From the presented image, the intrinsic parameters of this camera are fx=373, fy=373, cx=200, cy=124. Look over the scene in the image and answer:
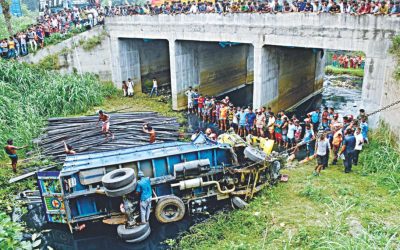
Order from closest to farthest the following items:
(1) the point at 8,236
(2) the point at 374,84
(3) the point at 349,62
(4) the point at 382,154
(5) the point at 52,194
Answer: (1) the point at 8,236
(5) the point at 52,194
(4) the point at 382,154
(2) the point at 374,84
(3) the point at 349,62

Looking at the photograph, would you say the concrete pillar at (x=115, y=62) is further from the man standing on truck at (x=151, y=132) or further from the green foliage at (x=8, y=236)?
the green foliage at (x=8, y=236)

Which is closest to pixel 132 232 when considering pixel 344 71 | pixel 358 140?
pixel 358 140

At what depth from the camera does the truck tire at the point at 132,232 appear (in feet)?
31.9

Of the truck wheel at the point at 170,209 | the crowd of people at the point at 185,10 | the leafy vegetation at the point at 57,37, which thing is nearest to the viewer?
the truck wheel at the point at 170,209

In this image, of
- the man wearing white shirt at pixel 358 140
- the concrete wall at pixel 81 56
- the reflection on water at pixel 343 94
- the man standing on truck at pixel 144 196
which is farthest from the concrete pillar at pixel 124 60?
the man wearing white shirt at pixel 358 140

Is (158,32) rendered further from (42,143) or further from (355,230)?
(355,230)

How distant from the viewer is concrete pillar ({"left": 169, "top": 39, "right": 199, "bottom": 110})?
21.4m

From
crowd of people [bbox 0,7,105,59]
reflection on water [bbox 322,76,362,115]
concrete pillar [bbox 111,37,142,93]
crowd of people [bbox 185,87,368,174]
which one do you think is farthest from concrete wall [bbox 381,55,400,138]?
crowd of people [bbox 0,7,105,59]

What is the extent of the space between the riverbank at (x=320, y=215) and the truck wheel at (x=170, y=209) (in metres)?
0.66

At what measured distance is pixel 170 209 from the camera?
1072cm

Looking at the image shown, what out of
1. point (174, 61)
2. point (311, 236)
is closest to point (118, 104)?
point (174, 61)

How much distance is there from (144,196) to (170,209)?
4.05 feet

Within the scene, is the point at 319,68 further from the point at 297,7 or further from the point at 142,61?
the point at 142,61

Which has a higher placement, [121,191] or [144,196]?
[121,191]
